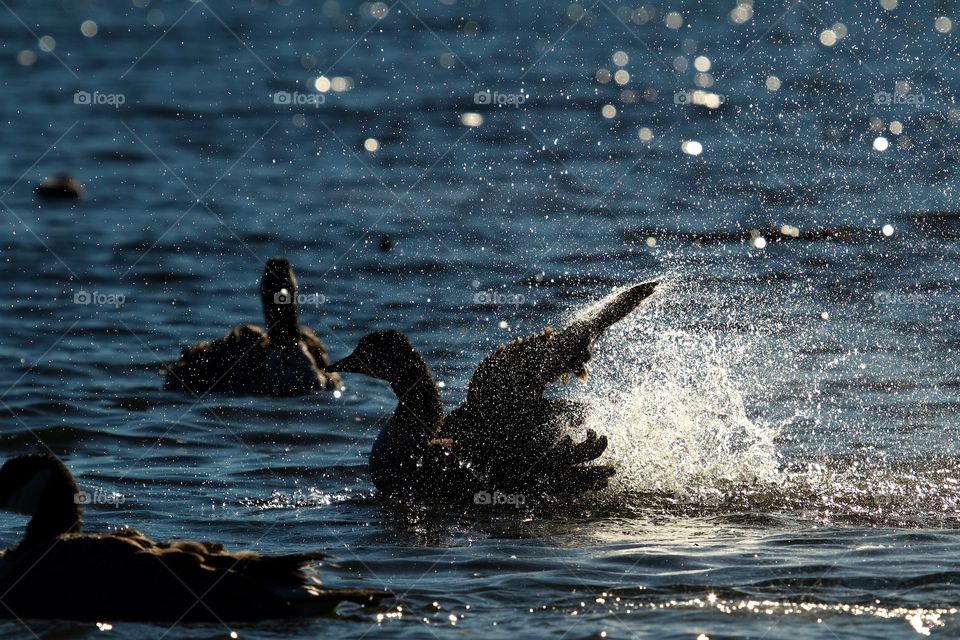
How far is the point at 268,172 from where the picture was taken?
71.9ft

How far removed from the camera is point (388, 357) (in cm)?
1066

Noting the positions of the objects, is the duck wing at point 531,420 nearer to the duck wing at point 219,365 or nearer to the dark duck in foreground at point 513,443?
the dark duck in foreground at point 513,443

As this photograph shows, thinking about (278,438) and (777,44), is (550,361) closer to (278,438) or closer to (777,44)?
(278,438)

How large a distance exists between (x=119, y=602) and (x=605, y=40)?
2727cm

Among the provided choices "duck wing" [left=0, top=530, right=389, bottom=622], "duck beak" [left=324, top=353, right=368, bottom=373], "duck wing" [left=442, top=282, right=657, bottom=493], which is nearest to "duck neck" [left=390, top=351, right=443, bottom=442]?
"duck beak" [left=324, top=353, right=368, bottom=373]

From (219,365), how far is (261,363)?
366 mm

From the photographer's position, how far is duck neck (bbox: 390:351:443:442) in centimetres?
1039

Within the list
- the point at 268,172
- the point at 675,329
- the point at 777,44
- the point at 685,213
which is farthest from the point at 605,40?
the point at 675,329

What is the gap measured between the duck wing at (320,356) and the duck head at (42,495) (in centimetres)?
537

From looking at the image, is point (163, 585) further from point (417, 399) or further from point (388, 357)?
point (388, 357)

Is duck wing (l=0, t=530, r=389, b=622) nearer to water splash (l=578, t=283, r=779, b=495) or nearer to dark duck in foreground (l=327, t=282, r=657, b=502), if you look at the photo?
dark duck in foreground (l=327, t=282, r=657, b=502)

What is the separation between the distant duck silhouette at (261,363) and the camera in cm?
1312

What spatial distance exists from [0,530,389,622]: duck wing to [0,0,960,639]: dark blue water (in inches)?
4.7

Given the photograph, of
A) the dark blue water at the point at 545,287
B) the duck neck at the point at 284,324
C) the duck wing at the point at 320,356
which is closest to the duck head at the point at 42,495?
the dark blue water at the point at 545,287
